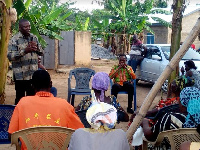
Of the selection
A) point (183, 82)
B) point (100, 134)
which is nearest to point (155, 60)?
point (183, 82)

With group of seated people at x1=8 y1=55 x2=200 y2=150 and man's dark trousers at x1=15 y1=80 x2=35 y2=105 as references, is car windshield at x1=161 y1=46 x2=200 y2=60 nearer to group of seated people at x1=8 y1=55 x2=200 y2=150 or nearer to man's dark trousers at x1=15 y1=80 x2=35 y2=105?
man's dark trousers at x1=15 y1=80 x2=35 y2=105

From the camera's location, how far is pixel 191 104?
2.84m

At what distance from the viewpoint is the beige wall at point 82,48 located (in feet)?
50.4

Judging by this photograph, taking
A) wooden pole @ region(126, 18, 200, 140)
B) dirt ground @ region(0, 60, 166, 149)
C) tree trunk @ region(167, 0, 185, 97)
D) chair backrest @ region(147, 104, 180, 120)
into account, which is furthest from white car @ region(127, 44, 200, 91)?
wooden pole @ region(126, 18, 200, 140)

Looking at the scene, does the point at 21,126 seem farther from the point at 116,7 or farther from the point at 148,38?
the point at 148,38

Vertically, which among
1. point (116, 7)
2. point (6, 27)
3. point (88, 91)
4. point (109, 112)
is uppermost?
point (116, 7)

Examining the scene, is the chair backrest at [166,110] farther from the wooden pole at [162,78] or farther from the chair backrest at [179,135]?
the chair backrest at [179,135]

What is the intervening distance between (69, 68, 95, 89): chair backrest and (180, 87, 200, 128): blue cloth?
14.8 ft

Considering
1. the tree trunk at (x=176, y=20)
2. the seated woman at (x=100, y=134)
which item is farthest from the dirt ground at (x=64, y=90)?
the seated woman at (x=100, y=134)

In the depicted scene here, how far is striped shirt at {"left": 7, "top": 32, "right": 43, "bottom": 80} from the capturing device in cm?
493

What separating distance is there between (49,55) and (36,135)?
39.4 feet

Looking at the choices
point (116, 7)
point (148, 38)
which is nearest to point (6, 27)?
point (116, 7)

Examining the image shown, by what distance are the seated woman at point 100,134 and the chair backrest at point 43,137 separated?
1.13ft

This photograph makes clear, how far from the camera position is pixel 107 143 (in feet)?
8.10
